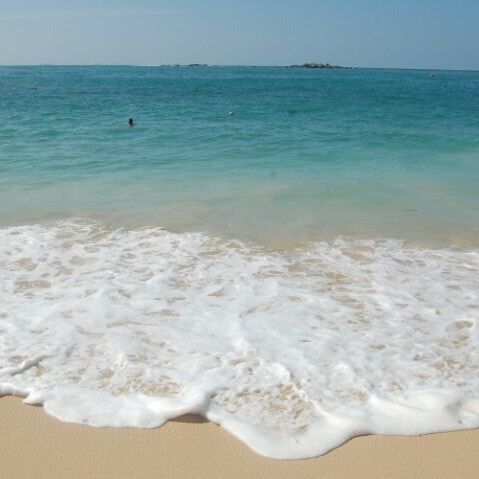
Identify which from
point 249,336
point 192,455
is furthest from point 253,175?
point 192,455

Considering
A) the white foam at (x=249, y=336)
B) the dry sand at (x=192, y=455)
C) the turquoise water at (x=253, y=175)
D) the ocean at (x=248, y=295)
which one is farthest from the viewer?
the turquoise water at (x=253, y=175)

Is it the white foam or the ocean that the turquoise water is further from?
the white foam

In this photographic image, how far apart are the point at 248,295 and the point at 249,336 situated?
41.2 inches

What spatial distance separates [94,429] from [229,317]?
82.0 inches

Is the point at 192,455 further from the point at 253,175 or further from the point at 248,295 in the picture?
the point at 253,175

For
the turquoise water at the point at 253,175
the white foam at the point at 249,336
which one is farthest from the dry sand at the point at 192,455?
the turquoise water at the point at 253,175

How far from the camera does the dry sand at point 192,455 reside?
12.0ft

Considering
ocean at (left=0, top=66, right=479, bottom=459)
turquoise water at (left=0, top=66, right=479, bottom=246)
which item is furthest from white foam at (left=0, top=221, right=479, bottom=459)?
turquoise water at (left=0, top=66, right=479, bottom=246)

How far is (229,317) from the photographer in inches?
229

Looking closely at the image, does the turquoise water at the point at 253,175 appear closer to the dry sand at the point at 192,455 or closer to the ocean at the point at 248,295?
the ocean at the point at 248,295

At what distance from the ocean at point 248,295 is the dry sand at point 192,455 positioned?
12 centimetres

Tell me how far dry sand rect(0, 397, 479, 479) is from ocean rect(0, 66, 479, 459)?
0.12 m

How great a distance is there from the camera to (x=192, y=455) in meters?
3.82

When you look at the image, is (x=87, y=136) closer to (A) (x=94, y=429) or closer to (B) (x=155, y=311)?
(B) (x=155, y=311)
